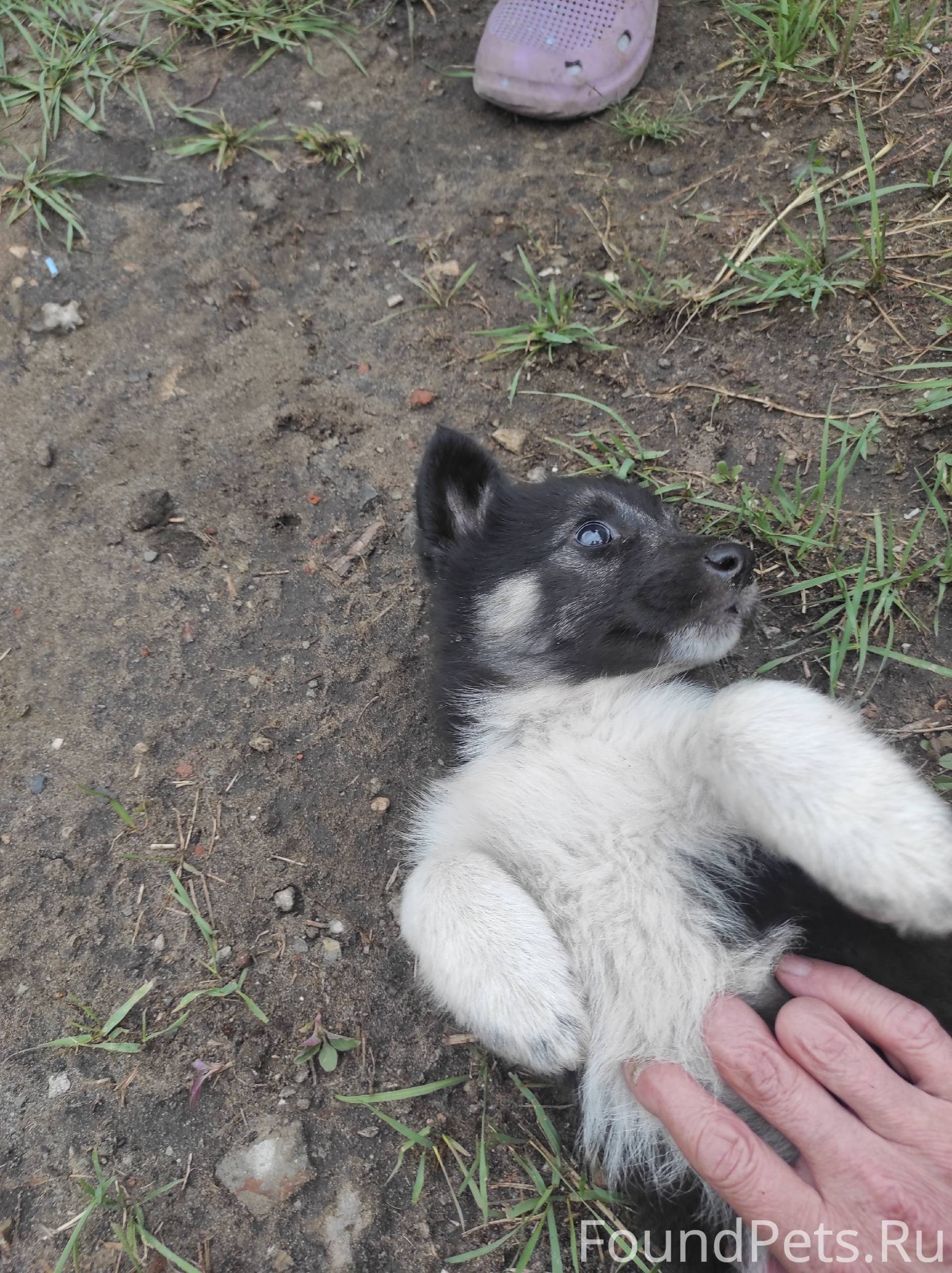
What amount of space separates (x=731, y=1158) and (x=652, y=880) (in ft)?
2.04

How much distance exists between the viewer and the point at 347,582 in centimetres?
335

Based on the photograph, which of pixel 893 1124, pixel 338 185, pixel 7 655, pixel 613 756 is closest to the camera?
pixel 893 1124

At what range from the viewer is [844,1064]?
1.95 meters

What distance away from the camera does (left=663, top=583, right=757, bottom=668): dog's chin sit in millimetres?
2525

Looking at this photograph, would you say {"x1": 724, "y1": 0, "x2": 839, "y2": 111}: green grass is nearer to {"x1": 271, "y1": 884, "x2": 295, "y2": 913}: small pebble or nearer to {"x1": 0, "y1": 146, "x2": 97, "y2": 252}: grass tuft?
{"x1": 0, "y1": 146, "x2": 97, "y2": 252}: grass tuft

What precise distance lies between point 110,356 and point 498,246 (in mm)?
1884

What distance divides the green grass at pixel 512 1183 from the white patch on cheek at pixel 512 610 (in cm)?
140

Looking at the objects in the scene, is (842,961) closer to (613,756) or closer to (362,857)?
(613,756)

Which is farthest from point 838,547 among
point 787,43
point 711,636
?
point 787,43

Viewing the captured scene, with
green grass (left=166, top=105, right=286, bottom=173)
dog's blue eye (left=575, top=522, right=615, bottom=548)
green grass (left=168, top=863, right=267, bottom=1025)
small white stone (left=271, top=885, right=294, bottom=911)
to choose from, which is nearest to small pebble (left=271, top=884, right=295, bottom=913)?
small white stone (left=271, top=885, right=294, bottom=911)

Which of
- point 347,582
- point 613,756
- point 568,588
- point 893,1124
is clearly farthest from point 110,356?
point 893,1124

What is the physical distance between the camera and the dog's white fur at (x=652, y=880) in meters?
1.90

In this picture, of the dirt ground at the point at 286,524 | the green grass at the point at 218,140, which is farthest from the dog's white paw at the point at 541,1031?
the green grass at the point at 218,140

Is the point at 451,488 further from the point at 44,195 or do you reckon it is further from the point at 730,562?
the point at 44,195
